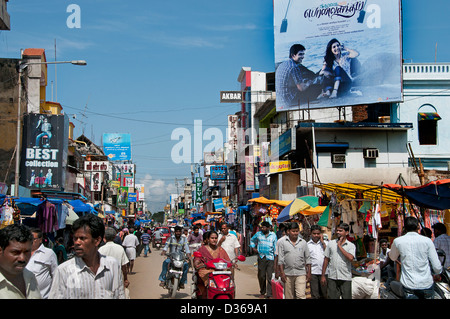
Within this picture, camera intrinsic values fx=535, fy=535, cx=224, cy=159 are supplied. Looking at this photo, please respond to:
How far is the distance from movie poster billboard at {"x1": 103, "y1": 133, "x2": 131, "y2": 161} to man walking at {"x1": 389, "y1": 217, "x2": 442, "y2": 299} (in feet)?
197

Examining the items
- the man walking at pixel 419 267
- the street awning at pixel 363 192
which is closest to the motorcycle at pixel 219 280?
the man walking at pixel 419 267

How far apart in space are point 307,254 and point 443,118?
21.2 meters

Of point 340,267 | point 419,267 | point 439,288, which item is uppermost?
point 419,267

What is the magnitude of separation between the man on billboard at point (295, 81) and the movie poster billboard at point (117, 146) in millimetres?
40572

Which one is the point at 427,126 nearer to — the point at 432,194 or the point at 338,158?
the point at 338,158

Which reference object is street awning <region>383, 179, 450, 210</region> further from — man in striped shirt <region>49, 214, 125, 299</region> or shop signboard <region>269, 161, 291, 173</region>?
shop signboard <region>269, 161, 291, 173</region>

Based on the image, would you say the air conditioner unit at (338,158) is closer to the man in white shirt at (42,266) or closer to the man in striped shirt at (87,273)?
the man in white shirt at (42,266)

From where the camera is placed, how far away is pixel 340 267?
30.8ft

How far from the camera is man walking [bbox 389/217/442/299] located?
762 cm

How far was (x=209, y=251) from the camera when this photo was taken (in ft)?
34.2

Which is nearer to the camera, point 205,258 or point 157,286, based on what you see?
point 205,258

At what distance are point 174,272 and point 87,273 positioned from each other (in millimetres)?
8985

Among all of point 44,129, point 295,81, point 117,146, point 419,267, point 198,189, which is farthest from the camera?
point 198,189

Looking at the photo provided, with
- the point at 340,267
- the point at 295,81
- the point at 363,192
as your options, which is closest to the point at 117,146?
the point at 295,81
